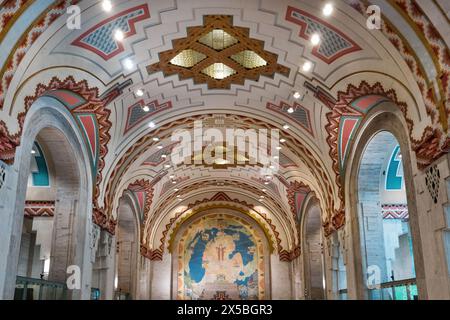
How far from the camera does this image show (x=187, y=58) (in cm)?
1150

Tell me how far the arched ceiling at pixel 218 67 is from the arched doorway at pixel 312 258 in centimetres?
288

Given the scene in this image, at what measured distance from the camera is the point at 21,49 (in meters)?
7.40

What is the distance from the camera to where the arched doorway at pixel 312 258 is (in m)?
18.9

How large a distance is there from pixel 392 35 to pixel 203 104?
277 inches

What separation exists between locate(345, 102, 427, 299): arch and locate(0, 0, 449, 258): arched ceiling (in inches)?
25.5

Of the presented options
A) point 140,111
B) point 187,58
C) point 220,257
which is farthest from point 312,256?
point 187,58

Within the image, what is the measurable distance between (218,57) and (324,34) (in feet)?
9.95

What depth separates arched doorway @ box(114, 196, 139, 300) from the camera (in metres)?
18.6

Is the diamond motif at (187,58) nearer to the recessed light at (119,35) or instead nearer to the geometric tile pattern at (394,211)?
the recessed light at (119,35)

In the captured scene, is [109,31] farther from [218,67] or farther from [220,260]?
[220,260]

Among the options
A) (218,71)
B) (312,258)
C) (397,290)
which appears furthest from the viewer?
(312,258)
